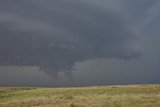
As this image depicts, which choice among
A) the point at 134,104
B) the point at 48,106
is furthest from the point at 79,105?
the point at 134,104

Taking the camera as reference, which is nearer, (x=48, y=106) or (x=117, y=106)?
(x=117, y=106)

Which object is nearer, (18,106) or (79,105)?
(79,105)

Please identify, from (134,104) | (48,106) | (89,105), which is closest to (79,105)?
(89,105)

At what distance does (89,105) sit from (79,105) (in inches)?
56.7

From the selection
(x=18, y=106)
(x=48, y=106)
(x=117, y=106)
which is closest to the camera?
(x=117, y=106)

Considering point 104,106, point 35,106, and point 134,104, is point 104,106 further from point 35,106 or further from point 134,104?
point 35,106

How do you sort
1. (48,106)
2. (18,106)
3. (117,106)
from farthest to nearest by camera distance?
1. (18,106)
2. (48,106)
3. (117,106)

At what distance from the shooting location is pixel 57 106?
46.2 m

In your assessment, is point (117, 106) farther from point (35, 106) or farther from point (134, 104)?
point (35, 106)

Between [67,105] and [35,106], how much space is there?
532 cm

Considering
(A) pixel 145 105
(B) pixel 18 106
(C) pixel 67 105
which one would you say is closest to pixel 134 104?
(A) pixel 145 105

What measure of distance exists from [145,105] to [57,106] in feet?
40.4

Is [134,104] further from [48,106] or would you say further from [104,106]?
[48,106]

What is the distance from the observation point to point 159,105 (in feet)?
145
